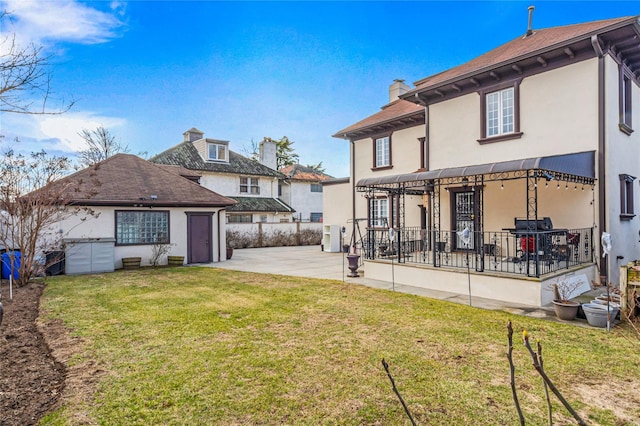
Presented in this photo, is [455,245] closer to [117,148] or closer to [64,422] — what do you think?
[64,422]

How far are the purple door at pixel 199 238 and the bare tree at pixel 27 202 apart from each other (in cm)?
483

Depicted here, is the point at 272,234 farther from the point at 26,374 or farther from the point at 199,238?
the point at 26,374

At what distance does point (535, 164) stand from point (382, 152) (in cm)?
981

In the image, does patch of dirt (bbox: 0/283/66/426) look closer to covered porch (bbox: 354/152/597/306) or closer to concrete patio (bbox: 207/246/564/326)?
concrete patio (bbox: 207/246/564/326)

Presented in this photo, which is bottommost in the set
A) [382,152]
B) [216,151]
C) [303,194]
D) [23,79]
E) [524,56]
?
[23,79]

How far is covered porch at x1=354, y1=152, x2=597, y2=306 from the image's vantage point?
779 cm

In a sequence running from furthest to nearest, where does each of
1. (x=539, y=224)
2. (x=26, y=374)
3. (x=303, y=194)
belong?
(x=303, y=194) → (x=539, y=224) → (x=26, y=374)

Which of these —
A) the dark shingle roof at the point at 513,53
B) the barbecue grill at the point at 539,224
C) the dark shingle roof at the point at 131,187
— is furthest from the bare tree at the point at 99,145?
the barbecue grill at the point at 539,224

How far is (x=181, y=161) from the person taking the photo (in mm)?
25328

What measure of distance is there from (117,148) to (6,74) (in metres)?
29.7

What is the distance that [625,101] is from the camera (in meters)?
10.3

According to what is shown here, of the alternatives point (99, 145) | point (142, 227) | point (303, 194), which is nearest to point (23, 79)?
point (142, 227)

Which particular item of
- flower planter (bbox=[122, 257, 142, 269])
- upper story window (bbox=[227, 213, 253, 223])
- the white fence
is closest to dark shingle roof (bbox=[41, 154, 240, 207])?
flower planter (bbox=[122, 257, 142, 269])

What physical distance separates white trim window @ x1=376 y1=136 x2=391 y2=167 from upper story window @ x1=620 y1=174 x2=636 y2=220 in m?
8.41
